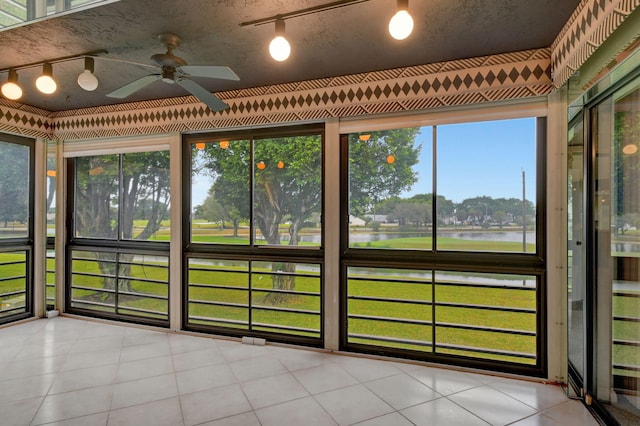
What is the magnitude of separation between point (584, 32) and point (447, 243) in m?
1.74

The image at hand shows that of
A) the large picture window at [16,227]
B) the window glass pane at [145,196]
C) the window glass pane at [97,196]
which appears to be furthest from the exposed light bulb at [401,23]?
the large picture window at [16,227]

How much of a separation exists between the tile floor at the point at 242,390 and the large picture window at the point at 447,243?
339 mm

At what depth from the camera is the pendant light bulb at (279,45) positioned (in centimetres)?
199

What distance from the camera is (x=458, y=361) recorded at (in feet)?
9.55

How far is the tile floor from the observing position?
2.17 m

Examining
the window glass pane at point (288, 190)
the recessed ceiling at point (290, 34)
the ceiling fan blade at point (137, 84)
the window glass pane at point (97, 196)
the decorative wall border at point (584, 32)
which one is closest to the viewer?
the decorative wall border at point (584, 32)

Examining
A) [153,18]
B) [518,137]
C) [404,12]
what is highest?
[153,18]

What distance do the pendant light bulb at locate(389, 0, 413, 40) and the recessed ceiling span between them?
1.22 ft

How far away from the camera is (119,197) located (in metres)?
4.22

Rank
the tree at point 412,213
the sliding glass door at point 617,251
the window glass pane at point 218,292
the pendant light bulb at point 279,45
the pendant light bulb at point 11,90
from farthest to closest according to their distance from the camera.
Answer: the window glass pane at point 218,292 < the tree at point 412,213 < the pendant light bulb at point 11,90 < the pendant light bulb at point 279,45 < the sliding glass door at point 617,251

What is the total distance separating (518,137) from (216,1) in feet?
8.34

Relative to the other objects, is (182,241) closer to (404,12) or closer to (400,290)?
(400,290)

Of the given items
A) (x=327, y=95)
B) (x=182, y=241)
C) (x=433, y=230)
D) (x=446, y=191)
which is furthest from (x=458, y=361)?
(x=182, y=241)

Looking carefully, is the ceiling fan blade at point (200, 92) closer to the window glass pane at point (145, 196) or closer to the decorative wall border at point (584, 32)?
the window glass pane at point (145, 196)
